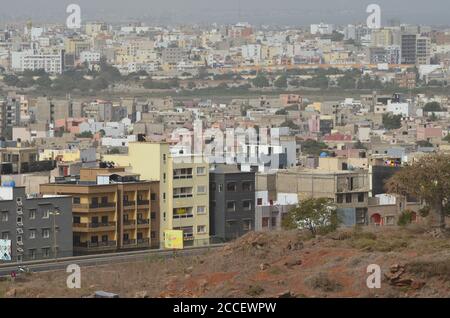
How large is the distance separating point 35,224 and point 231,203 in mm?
3034

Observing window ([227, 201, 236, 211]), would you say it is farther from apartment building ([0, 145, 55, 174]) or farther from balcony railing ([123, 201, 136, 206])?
apartment building ([0, 145, 55, 174])

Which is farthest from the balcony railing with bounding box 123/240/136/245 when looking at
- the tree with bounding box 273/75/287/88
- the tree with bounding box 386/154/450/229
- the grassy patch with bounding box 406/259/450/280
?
the tree with bounding box 273/75/287/88

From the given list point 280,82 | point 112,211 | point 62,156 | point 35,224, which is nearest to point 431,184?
point 35,224

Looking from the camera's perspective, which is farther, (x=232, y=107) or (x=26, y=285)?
(x=232, y=107)

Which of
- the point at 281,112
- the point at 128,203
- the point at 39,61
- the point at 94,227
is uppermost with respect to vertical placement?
the point at 128,203

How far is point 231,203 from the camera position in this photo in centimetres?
2267

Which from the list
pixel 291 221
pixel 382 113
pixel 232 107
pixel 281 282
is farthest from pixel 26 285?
pixel 232 107

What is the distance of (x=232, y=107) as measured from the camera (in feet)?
253

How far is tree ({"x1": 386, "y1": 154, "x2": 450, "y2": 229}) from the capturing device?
17219 millimetres

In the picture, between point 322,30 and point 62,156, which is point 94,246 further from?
point 322,30
